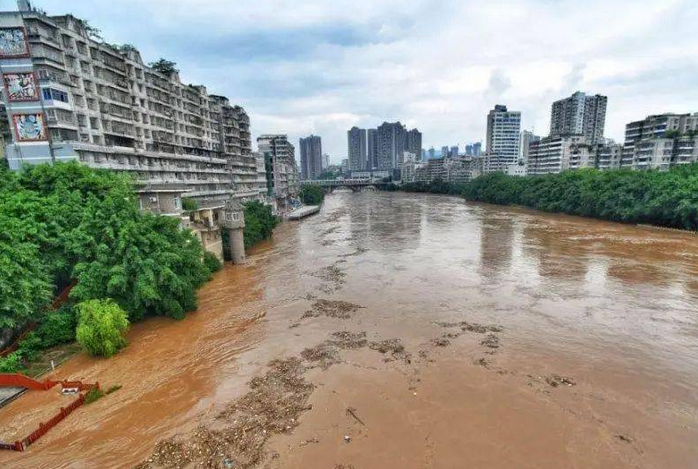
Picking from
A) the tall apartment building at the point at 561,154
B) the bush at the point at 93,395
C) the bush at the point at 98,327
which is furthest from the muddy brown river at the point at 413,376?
the tall apartment building at the point at 561,154

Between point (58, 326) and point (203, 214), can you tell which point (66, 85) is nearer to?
point (203, 214)

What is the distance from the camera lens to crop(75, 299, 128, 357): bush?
1499cm

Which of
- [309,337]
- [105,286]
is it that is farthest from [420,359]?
[105,286]

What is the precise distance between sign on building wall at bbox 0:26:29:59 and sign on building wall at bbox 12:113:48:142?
373 cm

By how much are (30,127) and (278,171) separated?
56151 mm

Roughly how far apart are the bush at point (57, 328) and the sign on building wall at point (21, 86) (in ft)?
56.5

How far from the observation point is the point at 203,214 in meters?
33.0

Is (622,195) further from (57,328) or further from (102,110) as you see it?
(102,110)

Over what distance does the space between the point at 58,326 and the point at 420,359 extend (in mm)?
15649

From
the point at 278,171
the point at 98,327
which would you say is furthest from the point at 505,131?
the point at 98,327

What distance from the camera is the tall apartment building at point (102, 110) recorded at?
24578 millimetres

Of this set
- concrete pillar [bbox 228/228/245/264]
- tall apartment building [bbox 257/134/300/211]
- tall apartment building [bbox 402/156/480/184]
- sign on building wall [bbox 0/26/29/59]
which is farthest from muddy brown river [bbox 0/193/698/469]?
tall apartment building [bbox 402/156/480/184]

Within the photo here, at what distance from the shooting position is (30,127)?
24.8 meters

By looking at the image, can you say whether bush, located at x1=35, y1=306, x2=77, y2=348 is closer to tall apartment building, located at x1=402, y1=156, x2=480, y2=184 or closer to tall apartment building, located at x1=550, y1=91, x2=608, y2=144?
tall apartment building, located at x1=402, y1=156, x2=480, y2=184
